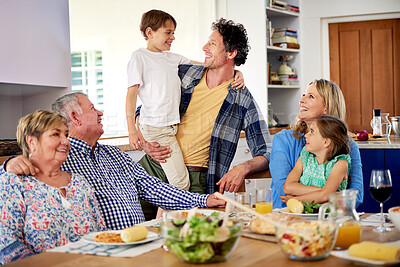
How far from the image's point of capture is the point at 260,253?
4.46 feet

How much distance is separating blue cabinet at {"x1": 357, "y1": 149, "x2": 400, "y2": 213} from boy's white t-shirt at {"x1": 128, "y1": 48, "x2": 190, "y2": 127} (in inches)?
62.2

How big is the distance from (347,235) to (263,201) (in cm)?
49

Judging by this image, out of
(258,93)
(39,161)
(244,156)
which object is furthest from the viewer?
(258,93)

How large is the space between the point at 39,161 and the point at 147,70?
1456mm

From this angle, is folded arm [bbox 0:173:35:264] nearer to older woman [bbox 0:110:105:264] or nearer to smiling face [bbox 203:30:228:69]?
older woman [bbox 0:110:105:264]

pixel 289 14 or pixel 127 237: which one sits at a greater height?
pixel 289 14

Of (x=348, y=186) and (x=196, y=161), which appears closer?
(x=348, y=186)

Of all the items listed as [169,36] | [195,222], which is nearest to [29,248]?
[195,222]

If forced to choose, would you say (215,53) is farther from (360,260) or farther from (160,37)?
(360,260)

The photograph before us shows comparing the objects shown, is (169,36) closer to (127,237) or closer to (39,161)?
(39,161)

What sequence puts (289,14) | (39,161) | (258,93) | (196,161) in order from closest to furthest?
(39,161)
(196,161)
(258,93)
(289,14)

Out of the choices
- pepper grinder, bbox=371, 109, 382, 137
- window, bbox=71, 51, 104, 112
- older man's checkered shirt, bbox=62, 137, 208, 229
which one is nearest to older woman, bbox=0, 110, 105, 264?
older man's checkered shirt, bbox=62, 137, 208, 229

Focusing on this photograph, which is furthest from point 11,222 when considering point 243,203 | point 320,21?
point 320,21

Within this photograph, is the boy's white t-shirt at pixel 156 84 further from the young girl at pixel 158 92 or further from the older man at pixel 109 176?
the older man at pixel 109 176
